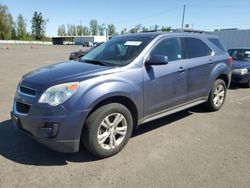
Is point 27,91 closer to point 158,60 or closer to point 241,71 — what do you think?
point 158,60

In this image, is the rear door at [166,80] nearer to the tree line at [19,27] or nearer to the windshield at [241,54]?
the windshield at [241,54]

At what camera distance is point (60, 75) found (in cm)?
323

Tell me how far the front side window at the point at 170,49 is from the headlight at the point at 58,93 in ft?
5.09

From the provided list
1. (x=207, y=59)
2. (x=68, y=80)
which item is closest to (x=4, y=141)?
(x=68, y=80)

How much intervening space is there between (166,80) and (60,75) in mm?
1769

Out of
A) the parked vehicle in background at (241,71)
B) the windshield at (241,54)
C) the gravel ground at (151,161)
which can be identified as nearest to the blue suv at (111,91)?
the gravel ground at (151,161)

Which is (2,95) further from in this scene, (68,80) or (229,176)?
(229,176)

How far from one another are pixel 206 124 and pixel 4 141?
3764 mm

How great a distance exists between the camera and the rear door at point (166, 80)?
376 centimetres

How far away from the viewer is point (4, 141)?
12.7 feet

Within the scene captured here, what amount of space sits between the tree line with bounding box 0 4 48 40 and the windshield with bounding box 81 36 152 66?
307ft

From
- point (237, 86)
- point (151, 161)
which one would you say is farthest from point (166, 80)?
point (237, 86)

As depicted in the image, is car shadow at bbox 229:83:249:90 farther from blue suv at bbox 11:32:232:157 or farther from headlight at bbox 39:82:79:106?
headlight at bbox 39:82:79:106

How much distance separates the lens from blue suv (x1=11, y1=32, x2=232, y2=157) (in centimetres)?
296
